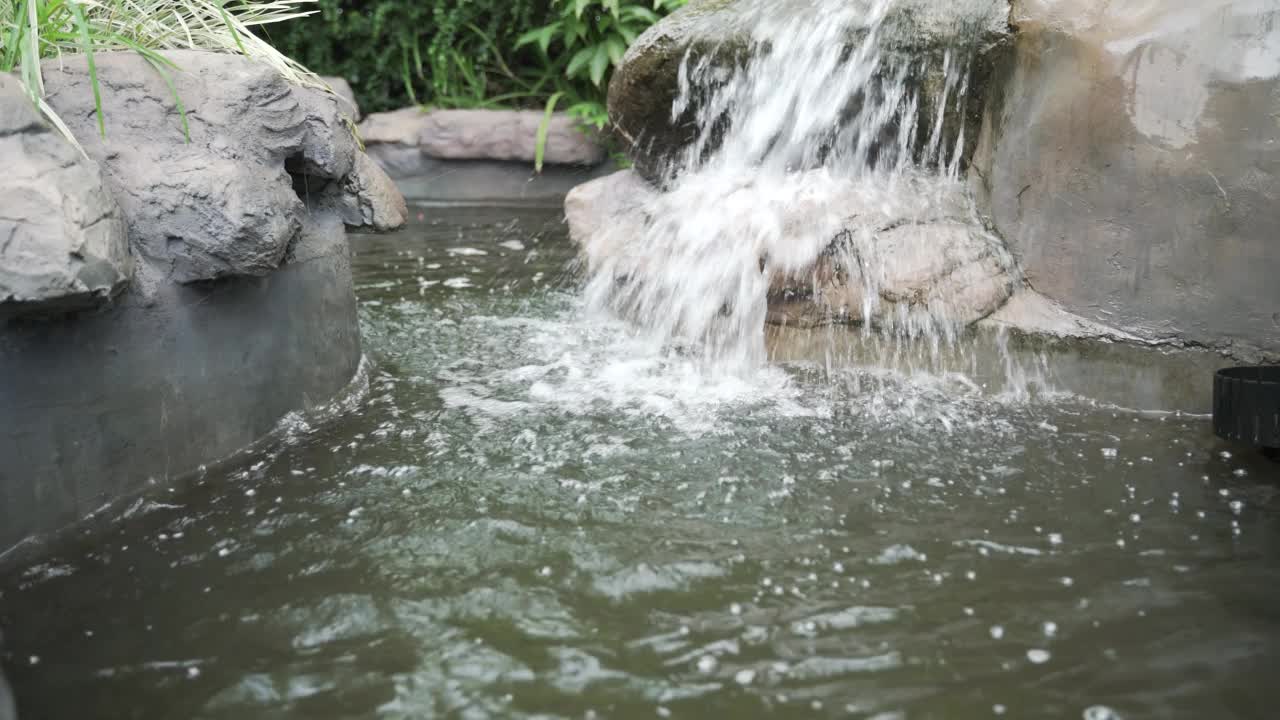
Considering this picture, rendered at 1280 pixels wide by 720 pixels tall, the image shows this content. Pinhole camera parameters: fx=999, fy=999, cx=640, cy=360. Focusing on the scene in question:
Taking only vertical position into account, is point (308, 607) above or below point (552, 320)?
below

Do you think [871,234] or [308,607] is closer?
[308,607]

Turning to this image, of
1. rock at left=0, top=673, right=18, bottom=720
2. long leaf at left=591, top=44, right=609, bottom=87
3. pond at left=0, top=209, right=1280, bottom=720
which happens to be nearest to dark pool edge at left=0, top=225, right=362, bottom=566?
pond at left=0, top=209, right=1280, bottom=720

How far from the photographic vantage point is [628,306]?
529 centimetres

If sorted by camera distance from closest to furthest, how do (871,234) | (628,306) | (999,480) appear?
(999,480)
(871,234)
(628,306)

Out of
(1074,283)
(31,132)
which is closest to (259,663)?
(31,132)

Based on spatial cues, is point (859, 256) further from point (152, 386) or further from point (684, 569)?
point (152, 386)

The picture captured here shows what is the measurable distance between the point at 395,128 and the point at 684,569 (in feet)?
25.6

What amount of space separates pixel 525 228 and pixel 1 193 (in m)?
5.44

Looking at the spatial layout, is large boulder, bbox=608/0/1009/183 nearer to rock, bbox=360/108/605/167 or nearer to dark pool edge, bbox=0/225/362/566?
dark pool edge, bbox=0/225/362/566

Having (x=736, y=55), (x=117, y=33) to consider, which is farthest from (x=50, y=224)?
(x=736, y=55)

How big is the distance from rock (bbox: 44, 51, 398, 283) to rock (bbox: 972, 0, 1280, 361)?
3111 millimetres

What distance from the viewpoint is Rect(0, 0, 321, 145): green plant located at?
125 inches

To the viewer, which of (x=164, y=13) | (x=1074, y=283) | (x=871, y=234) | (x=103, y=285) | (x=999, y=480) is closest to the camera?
(x=103, y=285)

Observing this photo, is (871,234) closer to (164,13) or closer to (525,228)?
(164,13)
